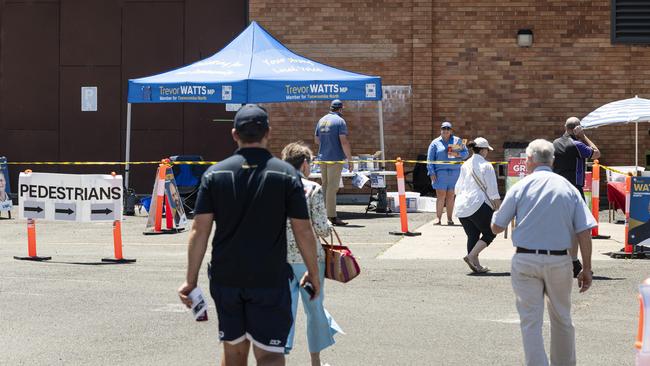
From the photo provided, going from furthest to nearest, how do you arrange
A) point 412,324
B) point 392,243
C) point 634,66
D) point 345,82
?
point 634,66
point 345,82
point 392,243
point 412,324

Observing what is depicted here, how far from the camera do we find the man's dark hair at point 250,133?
621 cm

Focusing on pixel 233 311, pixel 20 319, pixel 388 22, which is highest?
pixel 388 22

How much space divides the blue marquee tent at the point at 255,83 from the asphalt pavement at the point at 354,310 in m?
4.76

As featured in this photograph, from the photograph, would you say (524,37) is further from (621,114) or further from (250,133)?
(250,133)

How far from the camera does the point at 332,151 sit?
63.3 ft

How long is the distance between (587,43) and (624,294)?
43.5 feet

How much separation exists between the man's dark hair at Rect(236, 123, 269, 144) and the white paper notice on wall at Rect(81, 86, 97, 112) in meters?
20.1

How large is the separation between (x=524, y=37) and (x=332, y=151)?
6.75 m

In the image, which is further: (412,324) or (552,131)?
(552,131)

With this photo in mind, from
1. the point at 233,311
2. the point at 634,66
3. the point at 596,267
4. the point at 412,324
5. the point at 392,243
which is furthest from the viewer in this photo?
the point at 634,66

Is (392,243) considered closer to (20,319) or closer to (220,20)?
(20,319)

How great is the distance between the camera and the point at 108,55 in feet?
83.7

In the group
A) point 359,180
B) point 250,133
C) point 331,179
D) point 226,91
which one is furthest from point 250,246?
point 226,91

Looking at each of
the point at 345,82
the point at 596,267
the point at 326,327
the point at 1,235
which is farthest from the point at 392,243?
the point at 326,327
